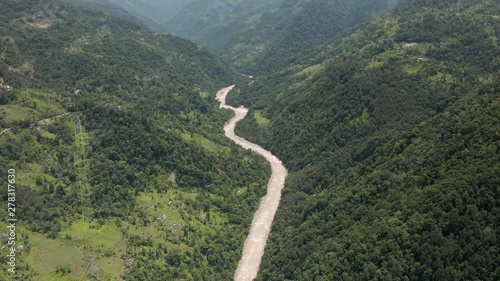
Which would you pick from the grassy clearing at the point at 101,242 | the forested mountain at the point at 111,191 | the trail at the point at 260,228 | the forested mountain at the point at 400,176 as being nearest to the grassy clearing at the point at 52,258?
the forested mountain at the point at 111,191

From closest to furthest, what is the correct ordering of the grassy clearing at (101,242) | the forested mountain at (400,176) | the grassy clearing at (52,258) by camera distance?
the forested mountain at (400,176) → the grassy clearing at (52,258) → the grassy clearing at (101,242)

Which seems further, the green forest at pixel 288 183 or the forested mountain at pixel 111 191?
the forested mountain at pixel 111 191

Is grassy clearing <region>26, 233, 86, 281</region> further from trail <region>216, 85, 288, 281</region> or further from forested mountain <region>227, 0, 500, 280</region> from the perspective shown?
forested mountain <region>227, 0, 500, 280</region>

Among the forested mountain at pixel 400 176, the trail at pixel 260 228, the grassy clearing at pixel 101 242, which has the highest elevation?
the forested mountain at pixel 400 176

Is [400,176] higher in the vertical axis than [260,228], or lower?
higher

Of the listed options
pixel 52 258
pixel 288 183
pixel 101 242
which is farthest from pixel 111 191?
pixel 288 183

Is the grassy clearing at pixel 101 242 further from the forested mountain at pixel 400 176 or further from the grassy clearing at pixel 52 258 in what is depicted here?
the forested mountain at pixel 400 176

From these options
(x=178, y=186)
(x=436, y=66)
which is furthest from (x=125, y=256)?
(x=436, y=66)

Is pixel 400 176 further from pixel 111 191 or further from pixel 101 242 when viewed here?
pixel 111 191

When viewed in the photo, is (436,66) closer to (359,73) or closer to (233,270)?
(359,73)
